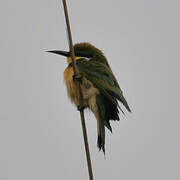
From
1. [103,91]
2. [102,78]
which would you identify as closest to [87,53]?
[102,78]

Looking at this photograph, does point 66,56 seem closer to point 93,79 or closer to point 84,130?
point 93,79

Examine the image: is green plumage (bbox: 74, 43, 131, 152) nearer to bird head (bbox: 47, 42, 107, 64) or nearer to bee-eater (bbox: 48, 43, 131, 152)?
bee-eater (bbox: 48, 43, 131, 152)

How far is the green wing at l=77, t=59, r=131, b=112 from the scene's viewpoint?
256 cm

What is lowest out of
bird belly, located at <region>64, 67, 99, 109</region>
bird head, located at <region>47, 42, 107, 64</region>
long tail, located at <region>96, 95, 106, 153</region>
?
long tail, located at <region>96, 95, 106, 153</region>

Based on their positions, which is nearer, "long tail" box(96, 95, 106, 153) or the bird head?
"long tail" box(96, 95, 106, 153)

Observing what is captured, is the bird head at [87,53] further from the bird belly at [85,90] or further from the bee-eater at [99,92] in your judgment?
the bird belly at [85,90]

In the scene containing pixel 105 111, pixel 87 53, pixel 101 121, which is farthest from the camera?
pixel 87 53

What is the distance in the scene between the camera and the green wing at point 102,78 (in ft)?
8.38

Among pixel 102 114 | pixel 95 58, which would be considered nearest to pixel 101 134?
pixel 102 114

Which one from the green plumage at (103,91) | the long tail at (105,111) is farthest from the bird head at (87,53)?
the long tail at (105,111)

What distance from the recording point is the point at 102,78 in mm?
2707

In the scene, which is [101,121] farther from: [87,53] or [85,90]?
[87,53]

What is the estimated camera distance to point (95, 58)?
10.2 feet

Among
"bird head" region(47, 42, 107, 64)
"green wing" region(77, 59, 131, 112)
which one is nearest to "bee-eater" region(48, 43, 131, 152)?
"green wing" region(77, 59, 131, 112)
